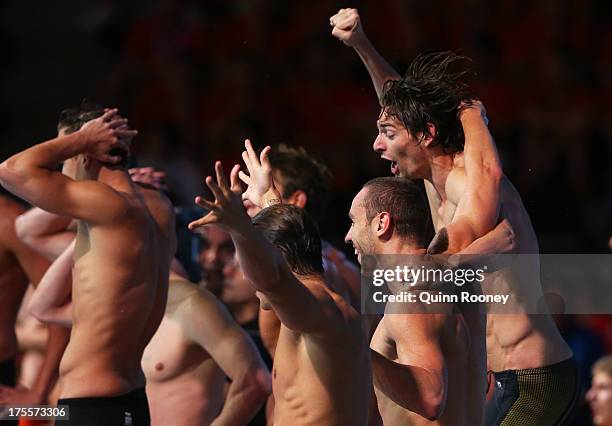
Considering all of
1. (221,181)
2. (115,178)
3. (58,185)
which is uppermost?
(115,178)

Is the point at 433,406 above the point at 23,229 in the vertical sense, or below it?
below

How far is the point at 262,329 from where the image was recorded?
4.94 meters

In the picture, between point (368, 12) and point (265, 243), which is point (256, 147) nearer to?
point (368, 12)

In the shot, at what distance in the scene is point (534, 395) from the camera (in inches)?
174

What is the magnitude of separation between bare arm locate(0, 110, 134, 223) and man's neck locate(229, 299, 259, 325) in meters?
1.79

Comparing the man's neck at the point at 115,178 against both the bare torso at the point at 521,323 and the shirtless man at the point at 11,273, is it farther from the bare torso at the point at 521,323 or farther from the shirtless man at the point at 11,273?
the shirtless man at the point at 11,273

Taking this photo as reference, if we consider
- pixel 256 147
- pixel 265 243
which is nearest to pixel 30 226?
pixel 265 243

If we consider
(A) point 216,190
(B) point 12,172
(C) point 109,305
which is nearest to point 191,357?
(C) point 109,305

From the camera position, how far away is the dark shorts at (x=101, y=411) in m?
4.42

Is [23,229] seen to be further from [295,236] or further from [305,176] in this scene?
[295,236]

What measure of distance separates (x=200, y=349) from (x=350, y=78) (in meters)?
4.93

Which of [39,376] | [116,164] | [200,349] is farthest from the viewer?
[39,376]

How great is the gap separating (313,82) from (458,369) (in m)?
6.20

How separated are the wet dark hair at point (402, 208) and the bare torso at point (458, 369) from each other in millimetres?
266
